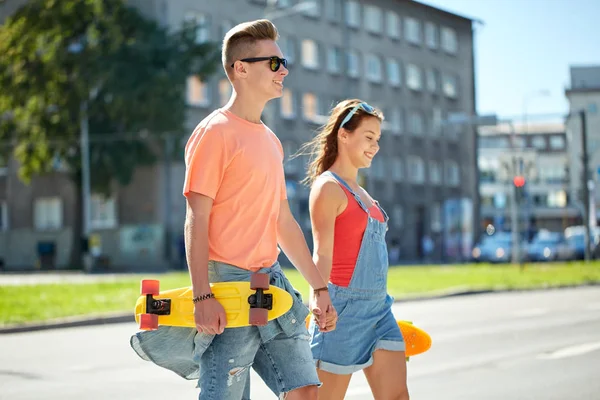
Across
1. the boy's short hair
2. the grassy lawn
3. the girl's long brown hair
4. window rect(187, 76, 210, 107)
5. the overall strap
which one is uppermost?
window rect(187, 76, 210, 107)

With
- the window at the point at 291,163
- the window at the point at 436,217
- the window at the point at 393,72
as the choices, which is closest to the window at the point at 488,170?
the window at the point at 436,217

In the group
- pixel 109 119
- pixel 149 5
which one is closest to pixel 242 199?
pixel 109 119

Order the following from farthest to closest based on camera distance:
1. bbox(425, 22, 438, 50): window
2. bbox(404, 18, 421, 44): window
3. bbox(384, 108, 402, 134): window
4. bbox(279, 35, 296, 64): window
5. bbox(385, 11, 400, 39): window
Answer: bbox(425, 22, 438, 50): window → bbox(404, 18, 421, 44): window → bbox(384, 108, 402, 134): window → bbox(385, 11, 400, 39): window → bbox(279, 35, 296, 64): window

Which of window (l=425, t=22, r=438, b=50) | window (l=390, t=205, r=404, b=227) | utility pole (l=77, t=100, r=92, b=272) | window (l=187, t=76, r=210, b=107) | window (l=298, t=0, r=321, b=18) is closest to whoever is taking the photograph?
utility pole (l=77, t=100, r=92, b=272)

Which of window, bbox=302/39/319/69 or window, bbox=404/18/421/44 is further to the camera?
window, bbox=404/18/421/44

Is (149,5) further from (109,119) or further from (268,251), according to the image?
(268,251)

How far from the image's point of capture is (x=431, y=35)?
7412 cm

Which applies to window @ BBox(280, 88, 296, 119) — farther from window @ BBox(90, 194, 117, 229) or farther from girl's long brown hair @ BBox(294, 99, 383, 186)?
girl's long brown hair @ BBox(294, 99, 383, 186)

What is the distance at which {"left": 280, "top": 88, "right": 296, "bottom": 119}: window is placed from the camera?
2364 inches

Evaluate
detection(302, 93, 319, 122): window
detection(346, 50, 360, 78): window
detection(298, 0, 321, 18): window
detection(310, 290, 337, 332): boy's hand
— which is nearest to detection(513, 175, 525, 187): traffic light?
detection(302, 93, 319, 122): window

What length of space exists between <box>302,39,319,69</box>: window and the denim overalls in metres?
56.4

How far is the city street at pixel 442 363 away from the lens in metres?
9.03

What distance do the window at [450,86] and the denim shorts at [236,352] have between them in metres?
71.9

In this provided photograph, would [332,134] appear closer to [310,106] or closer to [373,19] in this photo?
[310,106]
